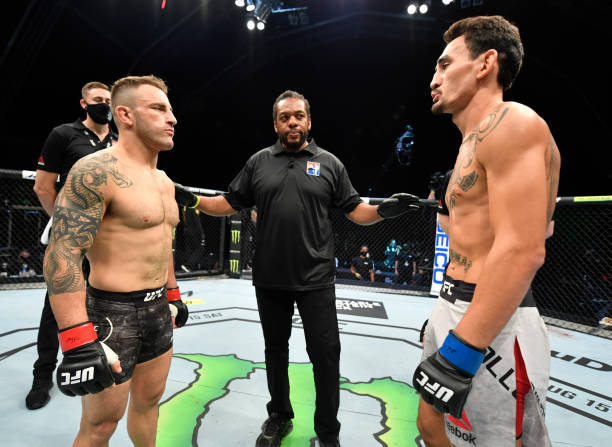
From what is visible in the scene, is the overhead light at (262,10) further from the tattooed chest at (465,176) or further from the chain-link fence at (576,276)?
the tattooed chest at (465,176)

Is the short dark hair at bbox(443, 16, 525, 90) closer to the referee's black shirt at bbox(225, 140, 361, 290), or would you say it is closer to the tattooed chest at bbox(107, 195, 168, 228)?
the referee's black shirt at bbox(225, 140, 361, 290)

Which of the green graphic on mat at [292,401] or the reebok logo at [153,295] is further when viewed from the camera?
the green graphic on mat at [292,401]

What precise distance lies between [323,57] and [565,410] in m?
10.4

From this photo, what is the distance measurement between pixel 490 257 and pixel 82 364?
3.94ft

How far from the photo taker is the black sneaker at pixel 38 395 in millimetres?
1939

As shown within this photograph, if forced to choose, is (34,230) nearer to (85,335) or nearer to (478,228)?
(85,335)

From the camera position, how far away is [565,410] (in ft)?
7.13

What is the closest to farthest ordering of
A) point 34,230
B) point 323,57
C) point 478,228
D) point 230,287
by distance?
1. point 478,228
2. point 230,287
3. point 34,230
4. point 323,57

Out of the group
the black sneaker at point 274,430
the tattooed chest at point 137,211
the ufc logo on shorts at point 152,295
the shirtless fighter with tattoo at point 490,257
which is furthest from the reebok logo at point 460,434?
the tattooed chest at point 137,211

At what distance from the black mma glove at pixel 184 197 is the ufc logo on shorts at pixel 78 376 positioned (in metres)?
1.05

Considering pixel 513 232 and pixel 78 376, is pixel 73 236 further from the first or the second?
pixel 513 232

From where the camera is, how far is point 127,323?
3.96 ft

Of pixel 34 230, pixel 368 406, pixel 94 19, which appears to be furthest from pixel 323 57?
pixel 368 406

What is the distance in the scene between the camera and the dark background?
664 cm
